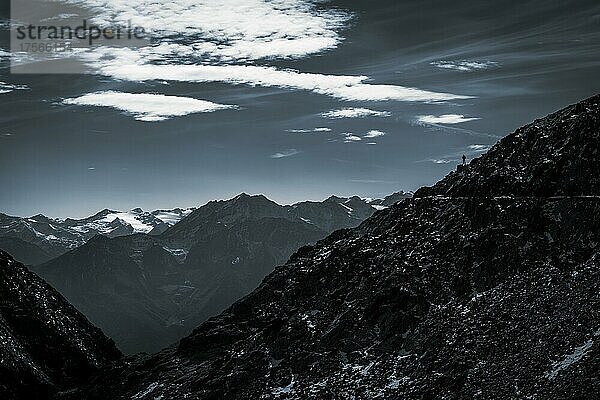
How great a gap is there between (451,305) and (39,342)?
9299cm

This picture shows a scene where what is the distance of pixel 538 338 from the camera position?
195ft

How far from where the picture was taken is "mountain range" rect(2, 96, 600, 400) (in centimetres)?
5969

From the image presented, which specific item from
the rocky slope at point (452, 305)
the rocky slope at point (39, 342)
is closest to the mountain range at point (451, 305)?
the rocky slope at point (452, 305)

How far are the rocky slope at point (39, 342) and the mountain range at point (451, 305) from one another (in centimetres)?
432

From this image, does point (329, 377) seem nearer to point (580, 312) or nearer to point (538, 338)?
point (538, 338)

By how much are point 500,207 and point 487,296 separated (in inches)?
677

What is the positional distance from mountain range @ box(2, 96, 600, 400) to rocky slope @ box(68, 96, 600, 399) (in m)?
0.19

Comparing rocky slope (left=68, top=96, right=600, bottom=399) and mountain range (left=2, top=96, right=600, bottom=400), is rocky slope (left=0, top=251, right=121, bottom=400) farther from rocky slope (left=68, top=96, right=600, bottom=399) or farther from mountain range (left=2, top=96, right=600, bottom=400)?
rocky slope (left=68, top=96, right=600, bottom=399)

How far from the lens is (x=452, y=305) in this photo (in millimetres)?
72312

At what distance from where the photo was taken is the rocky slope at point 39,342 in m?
112

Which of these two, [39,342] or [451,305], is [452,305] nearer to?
[451,305]

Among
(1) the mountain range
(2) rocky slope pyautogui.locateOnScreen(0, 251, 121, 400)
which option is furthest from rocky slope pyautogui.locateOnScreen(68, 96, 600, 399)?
(2) rocky slope pyautogui.locateOnScreen(0, 251, 121, 400)

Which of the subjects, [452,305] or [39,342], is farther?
[39,342]

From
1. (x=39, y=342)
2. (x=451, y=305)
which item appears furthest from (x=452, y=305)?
(x=39, y=342)
